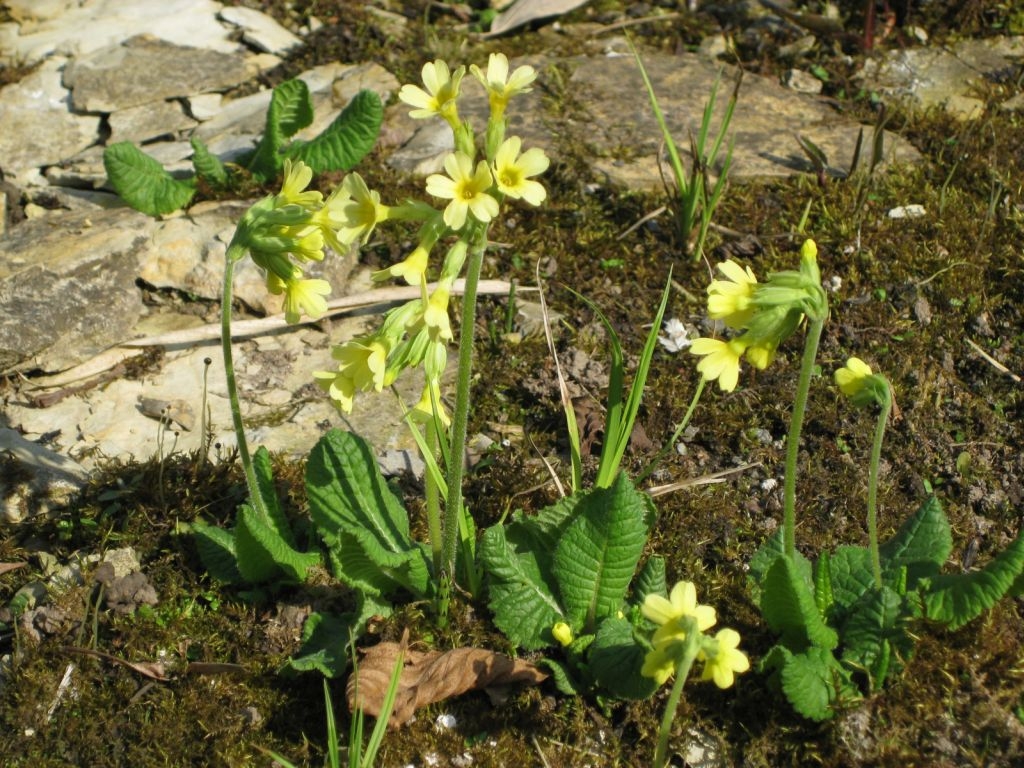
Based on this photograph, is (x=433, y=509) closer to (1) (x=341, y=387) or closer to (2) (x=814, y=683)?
(1) (x=341, y=387)

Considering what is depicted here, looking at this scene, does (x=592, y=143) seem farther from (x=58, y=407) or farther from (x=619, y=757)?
(x=619, y=757)

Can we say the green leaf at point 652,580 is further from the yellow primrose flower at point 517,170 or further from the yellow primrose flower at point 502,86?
the yellow primrose flower at point 502,86

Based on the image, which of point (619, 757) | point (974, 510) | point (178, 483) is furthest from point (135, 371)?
point (974, 510)

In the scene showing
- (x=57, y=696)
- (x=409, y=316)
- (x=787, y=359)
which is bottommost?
(x=57, y=696)

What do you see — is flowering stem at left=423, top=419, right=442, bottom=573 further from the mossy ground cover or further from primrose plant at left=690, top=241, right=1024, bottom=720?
primrose plant at left=690, top=241, right=1024, bottom=720

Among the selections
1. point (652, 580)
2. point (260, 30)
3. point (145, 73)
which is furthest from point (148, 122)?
point (652, 580)
